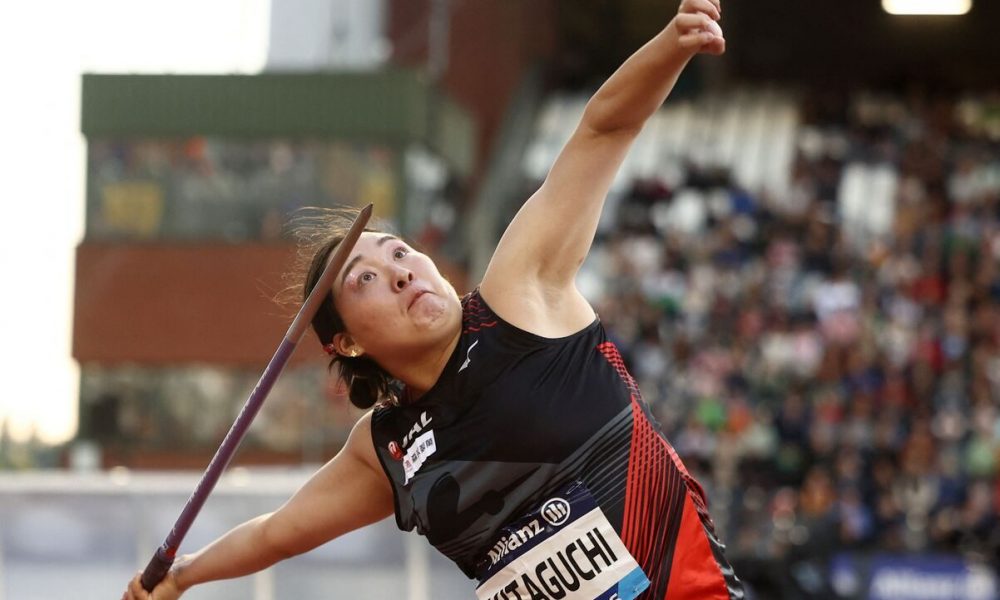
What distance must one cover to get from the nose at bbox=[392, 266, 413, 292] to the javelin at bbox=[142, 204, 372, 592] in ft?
0.40

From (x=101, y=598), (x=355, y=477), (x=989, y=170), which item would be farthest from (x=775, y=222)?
(x=355, y=477)

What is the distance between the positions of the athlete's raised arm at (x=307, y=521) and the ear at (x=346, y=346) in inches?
7.6

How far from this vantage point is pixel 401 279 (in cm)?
407

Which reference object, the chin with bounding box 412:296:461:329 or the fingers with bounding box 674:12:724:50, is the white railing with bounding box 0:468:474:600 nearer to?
the chin with bounding box 412:296:461:329

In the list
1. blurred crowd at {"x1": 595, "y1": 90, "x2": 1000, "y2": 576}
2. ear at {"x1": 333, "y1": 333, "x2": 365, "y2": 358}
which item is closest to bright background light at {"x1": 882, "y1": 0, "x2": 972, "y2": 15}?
blurred crowd at {"x1": 595, "y1": 90, "x2": 1000, "y2": 576}

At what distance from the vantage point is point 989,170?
910 inches

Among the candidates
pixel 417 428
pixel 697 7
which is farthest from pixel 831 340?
pixel 697 7

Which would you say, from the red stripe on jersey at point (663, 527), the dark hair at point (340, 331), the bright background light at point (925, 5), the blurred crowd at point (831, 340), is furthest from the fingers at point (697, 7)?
the bright background light at point (925, 5)

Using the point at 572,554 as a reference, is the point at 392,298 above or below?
above

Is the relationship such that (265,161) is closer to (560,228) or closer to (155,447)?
(155,447)

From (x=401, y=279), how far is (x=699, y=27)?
0.92 m

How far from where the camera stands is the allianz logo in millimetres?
3965

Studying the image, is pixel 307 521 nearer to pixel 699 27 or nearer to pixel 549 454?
pixel 549 454

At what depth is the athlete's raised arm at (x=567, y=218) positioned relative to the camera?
3875mm
